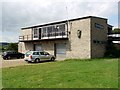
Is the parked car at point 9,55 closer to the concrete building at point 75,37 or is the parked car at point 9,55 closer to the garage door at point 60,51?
the concrete building at point 75,37

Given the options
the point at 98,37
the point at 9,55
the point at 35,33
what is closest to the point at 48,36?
the point at 35,33

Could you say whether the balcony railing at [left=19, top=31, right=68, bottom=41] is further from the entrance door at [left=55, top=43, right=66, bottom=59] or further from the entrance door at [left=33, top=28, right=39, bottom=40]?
the entrance door at [left=55, top=43, right=66, bottom=59]

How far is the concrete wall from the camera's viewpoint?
3359cm

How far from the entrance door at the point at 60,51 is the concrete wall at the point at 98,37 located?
6.07 m

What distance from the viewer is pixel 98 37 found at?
114 ft

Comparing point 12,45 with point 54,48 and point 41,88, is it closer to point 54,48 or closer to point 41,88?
point 54,48

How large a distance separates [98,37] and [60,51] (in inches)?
291

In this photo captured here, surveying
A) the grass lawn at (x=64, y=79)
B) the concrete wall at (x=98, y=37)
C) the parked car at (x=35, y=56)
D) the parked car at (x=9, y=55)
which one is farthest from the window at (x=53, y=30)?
the grass lawn at (x=64, y=79)

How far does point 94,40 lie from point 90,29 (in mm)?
1713

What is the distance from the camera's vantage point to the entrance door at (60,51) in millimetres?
38441

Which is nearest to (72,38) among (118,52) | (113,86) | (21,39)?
(118,52)

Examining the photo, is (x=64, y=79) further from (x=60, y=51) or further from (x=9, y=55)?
(x=9, y=55)

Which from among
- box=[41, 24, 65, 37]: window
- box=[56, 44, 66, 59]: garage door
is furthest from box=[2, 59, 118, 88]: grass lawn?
box=[41, 24, 65, 37]: window

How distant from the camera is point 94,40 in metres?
33.8
